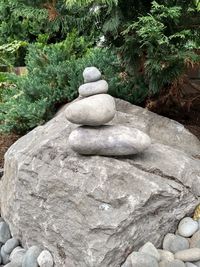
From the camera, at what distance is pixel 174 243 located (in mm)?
2346

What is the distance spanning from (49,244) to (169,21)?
169 centimetres

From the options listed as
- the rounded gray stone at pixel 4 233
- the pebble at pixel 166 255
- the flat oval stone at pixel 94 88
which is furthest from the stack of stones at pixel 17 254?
the flat oval stone at pixel 94 88

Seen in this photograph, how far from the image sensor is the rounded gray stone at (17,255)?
253 centimetres

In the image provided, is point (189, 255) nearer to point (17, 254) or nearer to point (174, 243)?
point (174, 243)

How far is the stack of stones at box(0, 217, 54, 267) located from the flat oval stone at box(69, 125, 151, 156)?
2.18 feet

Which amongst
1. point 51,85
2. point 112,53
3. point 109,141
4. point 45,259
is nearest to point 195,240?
point 109,141

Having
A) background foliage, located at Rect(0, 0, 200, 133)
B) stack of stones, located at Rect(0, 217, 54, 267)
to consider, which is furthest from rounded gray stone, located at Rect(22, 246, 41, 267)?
background foliage, located at Rect(0, 0, 200, 133)

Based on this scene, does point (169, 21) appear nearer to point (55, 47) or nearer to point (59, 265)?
point (55, 47)

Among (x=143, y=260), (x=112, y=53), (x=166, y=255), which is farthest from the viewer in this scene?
(x=112, y=53)

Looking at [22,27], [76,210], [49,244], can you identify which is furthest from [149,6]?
[22,27]

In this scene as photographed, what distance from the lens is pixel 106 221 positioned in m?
2.23

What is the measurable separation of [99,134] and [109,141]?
80 millimetres

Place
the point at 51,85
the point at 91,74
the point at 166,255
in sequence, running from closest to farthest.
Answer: the point at 166,255 < the point at 91,74 < the point at 51,85

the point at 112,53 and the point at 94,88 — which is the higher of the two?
the point at 94,88
